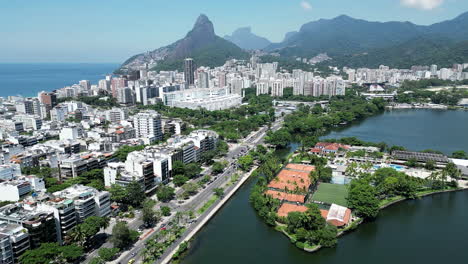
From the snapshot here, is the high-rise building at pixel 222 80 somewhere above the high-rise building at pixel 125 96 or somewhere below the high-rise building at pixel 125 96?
above

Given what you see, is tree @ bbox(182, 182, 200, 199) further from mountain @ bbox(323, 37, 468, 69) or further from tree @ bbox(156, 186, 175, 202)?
mountain @ bbox(323, 37, 468, 69)

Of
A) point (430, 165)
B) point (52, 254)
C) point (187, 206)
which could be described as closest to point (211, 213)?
point (187, 206)

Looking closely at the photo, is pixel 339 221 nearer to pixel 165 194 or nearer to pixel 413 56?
pixel 165 194

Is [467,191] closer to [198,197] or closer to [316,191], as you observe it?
[316,191]

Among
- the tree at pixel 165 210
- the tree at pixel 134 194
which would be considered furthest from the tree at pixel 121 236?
the tree at pixel 134 194

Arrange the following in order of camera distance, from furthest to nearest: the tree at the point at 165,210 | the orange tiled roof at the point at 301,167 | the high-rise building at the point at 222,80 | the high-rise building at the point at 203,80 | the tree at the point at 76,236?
the high-rise building at the point at 222,80 → the high-rise building at the point at 203,80 → the orange tiled roof at the point at 301,167 → the tree at the point at 165,210 → the tree at the point at 76,236

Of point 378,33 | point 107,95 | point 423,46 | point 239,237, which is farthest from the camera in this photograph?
point 378,33

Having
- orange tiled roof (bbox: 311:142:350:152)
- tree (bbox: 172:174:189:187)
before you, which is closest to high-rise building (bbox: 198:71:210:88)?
orange tiled roof (bbox: 311:142:350:152)

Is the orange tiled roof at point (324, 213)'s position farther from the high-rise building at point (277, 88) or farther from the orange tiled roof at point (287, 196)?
the high-rise building at point (277, 88)

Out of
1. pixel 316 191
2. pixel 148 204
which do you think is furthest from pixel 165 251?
pixel 316 191
